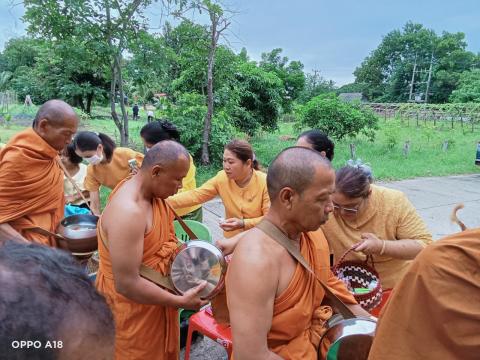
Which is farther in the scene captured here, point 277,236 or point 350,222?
point 350,222

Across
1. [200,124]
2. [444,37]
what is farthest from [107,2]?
[444,37]

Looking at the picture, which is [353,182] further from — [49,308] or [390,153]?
[390,153]

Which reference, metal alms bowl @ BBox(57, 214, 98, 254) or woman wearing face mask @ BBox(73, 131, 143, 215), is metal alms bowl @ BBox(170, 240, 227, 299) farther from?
woman wearing face mask @ BBox(73, 131, 143, 215)

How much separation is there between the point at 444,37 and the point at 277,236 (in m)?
73.1

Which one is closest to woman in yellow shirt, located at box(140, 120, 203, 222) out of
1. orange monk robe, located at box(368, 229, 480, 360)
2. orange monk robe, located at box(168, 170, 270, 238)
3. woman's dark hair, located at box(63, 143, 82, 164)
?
orange monk robe, located at box(168, 170, 270, 238)

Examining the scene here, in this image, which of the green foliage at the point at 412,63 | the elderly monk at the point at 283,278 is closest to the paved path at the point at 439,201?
the elderly monk at the point at 283,278

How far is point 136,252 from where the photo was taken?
1.72 meters

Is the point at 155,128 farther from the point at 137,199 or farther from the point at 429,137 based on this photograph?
the point at 429,137

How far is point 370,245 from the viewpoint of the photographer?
216 centimetres

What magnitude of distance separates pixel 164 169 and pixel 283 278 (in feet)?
2.65

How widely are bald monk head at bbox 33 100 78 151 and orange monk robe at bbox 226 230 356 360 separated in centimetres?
181

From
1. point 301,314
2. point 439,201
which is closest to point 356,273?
point 301,314

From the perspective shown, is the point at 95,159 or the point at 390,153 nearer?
the point at 95,159

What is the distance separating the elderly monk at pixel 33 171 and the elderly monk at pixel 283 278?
169 centimetres
